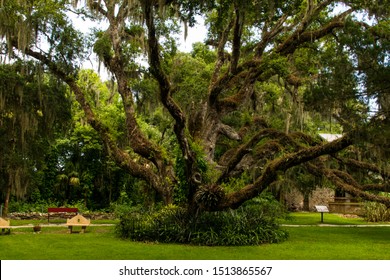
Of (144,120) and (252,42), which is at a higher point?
(252,42)

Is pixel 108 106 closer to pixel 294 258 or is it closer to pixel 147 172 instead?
pixel 147 172

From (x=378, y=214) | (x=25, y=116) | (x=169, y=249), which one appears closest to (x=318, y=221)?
(x=378, y=214)

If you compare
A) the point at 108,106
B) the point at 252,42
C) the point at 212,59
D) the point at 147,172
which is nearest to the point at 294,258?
the point at 147,172

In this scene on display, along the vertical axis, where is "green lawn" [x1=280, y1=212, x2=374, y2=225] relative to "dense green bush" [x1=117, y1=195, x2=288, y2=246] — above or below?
below

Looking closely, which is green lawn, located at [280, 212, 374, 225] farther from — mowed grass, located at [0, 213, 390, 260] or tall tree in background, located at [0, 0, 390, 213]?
mowed grass, located at [0, 213, 390, 260]

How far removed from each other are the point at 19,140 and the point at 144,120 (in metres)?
12.1

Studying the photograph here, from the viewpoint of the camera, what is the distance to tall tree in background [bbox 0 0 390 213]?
37.4ft

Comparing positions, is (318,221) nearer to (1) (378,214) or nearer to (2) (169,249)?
(1) (378,214)

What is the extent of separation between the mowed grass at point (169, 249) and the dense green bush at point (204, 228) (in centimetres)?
51

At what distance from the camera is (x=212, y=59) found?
80.8 feet

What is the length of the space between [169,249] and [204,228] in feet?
6.28

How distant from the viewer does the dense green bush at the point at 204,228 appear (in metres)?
12.6

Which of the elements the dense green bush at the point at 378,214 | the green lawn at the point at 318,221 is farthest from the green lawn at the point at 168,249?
the dense green bush at the point at 378,214

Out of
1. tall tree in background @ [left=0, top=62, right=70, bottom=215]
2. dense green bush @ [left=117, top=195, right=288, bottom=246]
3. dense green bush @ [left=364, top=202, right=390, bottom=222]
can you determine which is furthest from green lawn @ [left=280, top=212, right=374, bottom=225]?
tall tree in background @ [left=0, top=62, right=70, bottom=215]
